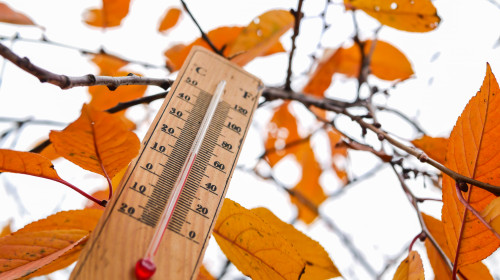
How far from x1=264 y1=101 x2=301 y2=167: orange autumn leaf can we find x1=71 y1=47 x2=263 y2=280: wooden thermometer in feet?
2.14

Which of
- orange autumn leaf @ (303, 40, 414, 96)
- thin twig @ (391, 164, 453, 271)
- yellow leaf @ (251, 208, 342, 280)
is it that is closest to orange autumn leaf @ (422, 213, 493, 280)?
thin twig @ (391, 164, 453, 271)

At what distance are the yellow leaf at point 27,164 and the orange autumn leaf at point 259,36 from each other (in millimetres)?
428

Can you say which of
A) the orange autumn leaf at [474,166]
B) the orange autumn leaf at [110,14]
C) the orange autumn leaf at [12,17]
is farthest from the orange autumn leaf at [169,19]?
the orange autumn leaf at [474,166]

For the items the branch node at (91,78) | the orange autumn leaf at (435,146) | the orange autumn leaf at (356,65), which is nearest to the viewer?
the branch node at (91,78)

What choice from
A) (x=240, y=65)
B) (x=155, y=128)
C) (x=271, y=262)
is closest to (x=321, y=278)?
(x=271, y=262)

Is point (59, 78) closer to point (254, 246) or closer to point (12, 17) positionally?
point (254, 246)

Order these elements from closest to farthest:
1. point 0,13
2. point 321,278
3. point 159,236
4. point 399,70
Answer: point 159,236 < point 321,278 < point 0,13 < point 399,70

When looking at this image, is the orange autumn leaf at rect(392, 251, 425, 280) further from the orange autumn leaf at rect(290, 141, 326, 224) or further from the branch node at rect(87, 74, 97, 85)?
the orange autumn leaf at rect(290, 141, 326, 224)

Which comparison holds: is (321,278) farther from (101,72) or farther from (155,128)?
(101,72)

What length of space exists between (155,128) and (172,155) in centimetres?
6

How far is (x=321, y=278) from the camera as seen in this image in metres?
0.62

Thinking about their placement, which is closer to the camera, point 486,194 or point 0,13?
point 486,194

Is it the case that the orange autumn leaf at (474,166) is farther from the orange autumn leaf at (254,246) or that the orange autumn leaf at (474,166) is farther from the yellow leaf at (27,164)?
the yellow leaf at (27,164)

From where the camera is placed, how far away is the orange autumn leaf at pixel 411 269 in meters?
0.56
